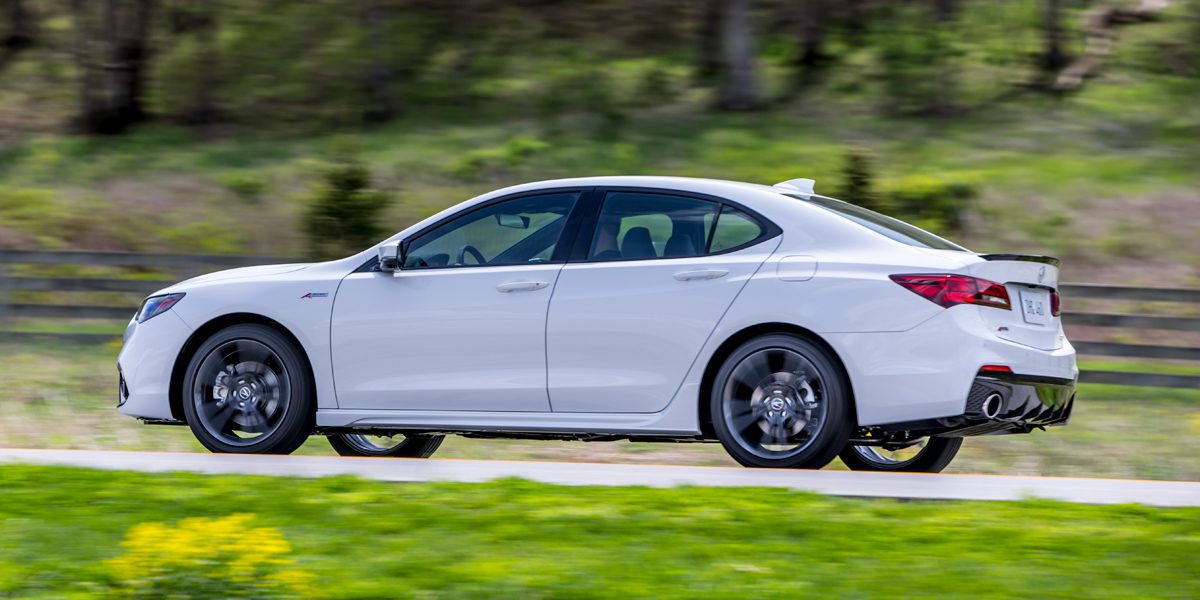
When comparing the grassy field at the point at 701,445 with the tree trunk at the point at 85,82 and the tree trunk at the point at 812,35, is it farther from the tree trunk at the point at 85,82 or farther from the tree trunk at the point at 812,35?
the tree trunk at the point at 812,35

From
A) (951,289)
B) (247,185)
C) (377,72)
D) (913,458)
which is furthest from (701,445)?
(377,72)

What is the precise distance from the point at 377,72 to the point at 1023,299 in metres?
24.9

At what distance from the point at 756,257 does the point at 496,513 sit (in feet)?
6.99

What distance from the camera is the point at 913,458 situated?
8.59m

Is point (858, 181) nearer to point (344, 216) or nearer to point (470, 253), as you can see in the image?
point (344, 216)

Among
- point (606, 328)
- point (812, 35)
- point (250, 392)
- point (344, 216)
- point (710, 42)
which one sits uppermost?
point (812, 35)

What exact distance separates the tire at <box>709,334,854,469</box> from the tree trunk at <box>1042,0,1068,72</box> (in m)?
24.5

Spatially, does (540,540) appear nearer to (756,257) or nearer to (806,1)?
(756,257)

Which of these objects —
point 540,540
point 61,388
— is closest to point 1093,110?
point 61,388

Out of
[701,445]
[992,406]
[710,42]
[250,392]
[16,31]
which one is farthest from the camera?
Answer: [16,31]

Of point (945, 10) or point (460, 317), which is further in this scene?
point (945, 10)

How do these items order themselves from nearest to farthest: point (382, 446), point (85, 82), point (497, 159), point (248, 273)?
point (248, 273) < point (382, 446) < point (497, 159) < point (85, 82)

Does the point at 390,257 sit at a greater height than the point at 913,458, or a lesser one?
greater

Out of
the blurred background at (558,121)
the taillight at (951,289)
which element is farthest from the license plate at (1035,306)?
the blurred background at (558,121)
